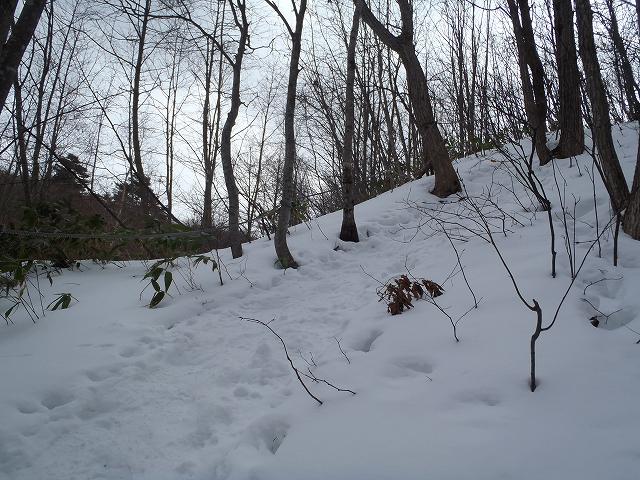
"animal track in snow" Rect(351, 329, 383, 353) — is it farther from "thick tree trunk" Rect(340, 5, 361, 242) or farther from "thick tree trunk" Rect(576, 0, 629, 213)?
"thick tree trunk" Rect(340, 5, 361, 242)

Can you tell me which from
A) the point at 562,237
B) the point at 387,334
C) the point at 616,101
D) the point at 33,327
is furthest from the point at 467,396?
the point at 616,101

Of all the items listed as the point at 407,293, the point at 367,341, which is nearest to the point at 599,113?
the point at 407,293

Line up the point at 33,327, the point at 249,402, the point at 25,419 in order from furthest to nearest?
the point at 33,327 < the point at 249,402 < the point at 25,419

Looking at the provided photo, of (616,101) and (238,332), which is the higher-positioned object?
(616,101)

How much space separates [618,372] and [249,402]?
5.87ft

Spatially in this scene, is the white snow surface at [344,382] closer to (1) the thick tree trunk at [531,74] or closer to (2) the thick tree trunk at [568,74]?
(2) the thick tree trunk at [568,74]

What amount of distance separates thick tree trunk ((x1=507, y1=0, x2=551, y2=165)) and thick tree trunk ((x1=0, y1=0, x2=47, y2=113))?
6.02m

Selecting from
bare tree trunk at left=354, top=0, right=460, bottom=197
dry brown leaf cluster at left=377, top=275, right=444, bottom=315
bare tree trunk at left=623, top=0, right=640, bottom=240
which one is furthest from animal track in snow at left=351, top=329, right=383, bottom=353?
bare tree trunk at left=354, top=0, right=460, bottom=197

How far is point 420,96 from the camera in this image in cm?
527

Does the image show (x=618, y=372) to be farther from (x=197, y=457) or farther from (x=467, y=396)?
(x=197, y=457)

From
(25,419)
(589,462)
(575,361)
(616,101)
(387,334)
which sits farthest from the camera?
(616,101)

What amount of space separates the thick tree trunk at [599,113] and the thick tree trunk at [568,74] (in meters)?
1.33

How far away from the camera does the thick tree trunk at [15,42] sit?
66.1 inches

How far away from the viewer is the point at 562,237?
9.04 feet
